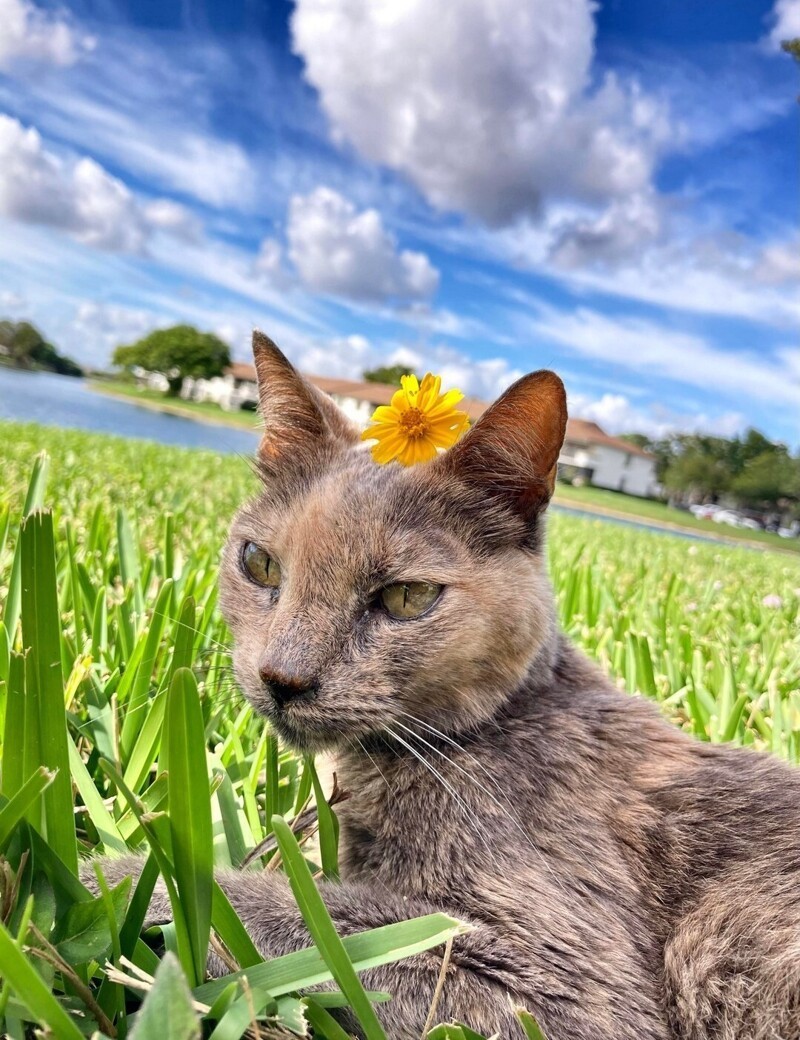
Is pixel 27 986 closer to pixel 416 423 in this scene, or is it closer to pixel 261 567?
pixel 261 567

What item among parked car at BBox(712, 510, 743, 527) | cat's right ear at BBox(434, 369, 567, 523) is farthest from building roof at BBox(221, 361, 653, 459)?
parked car at BBox(712, 510, 743, 527)

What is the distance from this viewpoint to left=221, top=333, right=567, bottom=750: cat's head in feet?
4.40

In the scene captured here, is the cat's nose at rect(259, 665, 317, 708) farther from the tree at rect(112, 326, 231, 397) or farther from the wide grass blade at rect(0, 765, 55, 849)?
the tree at rect(112, 326, 231, 397)

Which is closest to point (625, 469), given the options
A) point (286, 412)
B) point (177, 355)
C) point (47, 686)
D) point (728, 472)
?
point (728, 472)

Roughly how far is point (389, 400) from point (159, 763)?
0.93 meters

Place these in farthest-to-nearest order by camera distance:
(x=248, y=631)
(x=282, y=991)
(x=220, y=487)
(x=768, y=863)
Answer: (x=220, y=487)
(x=248, y=631)
(x=768, y=863)
(x=282, y=991)

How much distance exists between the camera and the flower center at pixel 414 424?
5.30 feet

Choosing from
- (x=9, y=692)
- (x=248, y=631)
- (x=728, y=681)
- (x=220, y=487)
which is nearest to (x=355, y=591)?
(x=248, y=631)

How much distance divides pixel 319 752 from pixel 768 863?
0.80m

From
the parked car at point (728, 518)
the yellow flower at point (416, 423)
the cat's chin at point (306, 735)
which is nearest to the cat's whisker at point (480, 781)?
the cat's chin at point (306, 735)

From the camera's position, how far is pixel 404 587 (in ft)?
4.71

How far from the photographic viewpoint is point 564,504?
16.9m

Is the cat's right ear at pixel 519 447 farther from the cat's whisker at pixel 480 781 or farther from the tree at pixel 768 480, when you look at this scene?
the tree at pixel 768 480

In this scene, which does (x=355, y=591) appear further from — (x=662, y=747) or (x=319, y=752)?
(x=662, y=747)
